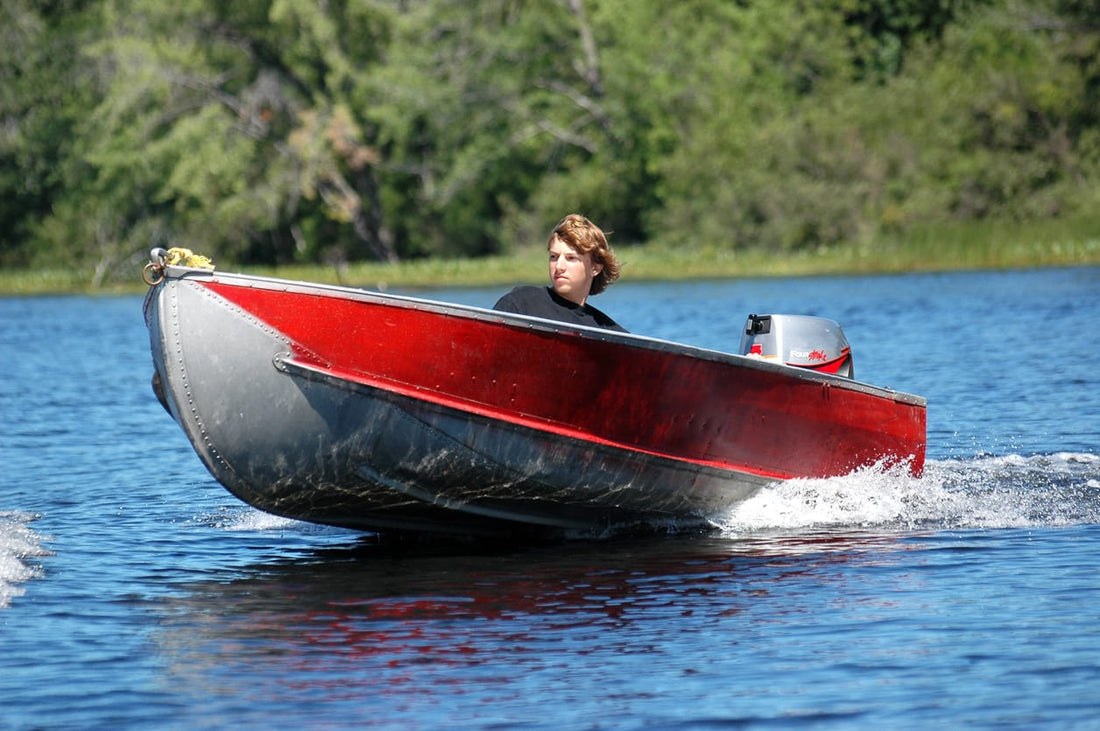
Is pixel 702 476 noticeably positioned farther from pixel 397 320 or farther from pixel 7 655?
pixel 7 655

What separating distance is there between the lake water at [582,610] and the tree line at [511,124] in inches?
1417

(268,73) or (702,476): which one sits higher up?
(268,73)

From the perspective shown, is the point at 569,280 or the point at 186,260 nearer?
the point at 186,260

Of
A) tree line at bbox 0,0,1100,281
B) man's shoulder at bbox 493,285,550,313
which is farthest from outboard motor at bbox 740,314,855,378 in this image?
tree line at bbox 0,0,1100,281

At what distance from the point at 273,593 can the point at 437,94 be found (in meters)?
42.1

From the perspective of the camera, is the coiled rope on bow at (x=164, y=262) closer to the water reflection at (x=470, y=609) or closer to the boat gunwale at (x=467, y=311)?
the boat gunwale at (x=467, y=311)

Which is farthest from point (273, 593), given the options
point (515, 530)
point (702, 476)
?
point (702, 476)

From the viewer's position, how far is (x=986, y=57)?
52406 mm

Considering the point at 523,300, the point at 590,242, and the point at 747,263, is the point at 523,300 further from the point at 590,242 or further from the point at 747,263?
the point at 747,263

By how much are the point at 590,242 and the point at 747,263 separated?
37647 mm

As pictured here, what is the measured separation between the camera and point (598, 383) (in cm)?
810

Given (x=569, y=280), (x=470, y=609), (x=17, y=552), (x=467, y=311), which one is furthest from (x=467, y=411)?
(x=17, y=552)

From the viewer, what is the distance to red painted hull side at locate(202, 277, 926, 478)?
760cm

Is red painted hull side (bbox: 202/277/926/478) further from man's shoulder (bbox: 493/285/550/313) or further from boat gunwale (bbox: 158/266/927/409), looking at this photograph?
man's shoulder (bbox: 493/285/550/313)
